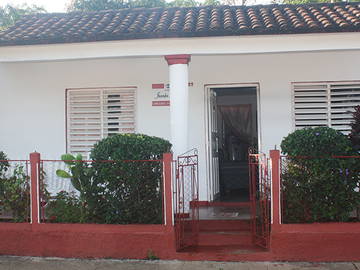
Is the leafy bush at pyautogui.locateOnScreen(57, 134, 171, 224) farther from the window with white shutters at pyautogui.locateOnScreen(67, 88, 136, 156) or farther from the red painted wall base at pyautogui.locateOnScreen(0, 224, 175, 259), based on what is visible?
the window with white shutters at pyautogui.locateOnScreen(67, 88, 136, 156)

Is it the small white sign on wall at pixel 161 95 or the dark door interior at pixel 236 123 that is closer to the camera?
the small white sign on wall at pixel 161 95

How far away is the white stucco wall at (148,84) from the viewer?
851 centimetres

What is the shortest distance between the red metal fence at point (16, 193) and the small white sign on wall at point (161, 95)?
2.92 metres

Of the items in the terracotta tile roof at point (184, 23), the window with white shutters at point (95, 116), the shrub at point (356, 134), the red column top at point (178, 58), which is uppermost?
the terracotta tile roof at point (184, 23)

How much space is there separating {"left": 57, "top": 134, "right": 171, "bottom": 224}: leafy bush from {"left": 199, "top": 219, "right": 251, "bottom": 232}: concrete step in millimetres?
911

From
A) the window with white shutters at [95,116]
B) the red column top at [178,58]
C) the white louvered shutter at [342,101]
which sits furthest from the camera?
the window with white shutters at [95,116]

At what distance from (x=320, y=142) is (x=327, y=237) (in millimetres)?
1308

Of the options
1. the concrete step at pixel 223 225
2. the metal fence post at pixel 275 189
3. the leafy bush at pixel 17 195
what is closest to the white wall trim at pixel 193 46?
the metal fence post at pixel 275 189

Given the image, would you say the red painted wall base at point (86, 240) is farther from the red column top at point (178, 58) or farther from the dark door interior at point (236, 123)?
the dark door interior at point (236, 123)

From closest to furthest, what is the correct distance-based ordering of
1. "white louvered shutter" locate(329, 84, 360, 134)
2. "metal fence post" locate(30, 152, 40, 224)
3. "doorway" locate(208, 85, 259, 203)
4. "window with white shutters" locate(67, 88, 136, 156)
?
"metal fence post" locate(30, 152, 40, 224) → "white louvered shutter" locate(329, 84, 360, 134) → "window with white shutters" locate(67, 88, 136, 156) → "doorway" locate(208, 85, 259, 203)

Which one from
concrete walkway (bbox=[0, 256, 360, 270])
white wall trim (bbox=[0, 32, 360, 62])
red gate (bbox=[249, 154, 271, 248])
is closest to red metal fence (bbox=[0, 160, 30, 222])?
concrete walkway (bbox=[0, 256, 360, 270])

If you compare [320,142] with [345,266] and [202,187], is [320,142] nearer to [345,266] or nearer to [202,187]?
[345,266]

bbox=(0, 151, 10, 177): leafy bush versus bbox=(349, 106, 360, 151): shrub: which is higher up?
bbox=(349, 106, 360, 151): shrub

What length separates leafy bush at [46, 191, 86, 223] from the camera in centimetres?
666
